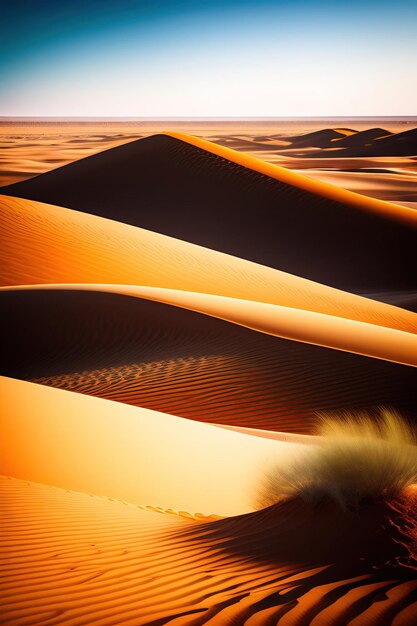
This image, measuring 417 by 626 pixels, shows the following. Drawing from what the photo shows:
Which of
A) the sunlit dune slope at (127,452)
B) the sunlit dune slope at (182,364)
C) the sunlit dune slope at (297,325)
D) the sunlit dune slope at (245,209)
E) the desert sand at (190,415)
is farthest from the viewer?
the sunlit dune slope at (245,209)

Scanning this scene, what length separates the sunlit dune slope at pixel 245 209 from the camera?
27.3m

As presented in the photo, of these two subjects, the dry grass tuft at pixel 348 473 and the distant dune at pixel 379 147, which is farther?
the distant dune at pixel 379 147

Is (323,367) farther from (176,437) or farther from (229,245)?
(229,245)

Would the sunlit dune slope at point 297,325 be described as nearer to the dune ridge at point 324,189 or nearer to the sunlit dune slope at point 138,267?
the sunlit dune slope at point 138,267

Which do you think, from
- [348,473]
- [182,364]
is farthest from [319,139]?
[348,473]

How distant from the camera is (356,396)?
10.1 metres

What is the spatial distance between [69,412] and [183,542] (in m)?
3.93

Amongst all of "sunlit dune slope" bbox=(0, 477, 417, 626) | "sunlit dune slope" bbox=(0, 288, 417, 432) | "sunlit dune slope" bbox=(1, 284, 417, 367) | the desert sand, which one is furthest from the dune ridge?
"sunlit dune slope" bbox=(0, 477, 417, 626)

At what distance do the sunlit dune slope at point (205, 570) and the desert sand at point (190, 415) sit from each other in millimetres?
14

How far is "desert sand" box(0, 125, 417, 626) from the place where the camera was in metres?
3.55

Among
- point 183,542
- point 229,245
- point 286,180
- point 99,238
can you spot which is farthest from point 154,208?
point 183,542

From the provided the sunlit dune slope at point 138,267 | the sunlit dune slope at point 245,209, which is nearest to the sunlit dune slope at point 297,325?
the sunlit dune slope at point 138,267

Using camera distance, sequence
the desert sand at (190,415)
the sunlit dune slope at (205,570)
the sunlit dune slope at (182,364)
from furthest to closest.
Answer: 1. the sunlit dune slope at (182,364)
2. the desert sand at (190,415)
3. the sunlit dune slope at (205,570)

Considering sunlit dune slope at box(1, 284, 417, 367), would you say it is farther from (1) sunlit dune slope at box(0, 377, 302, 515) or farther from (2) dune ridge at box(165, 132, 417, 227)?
(2) dune ridge at box(165, 132, 417, 227)
